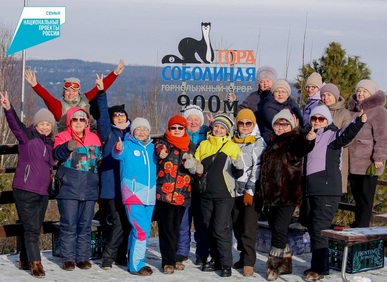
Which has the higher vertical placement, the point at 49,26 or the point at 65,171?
the point at 49,26

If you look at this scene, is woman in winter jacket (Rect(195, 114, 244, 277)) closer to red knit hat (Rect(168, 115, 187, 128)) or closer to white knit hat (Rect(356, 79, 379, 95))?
red knit hat (Rect(168, 115, 187, 128))

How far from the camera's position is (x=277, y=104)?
880 cm

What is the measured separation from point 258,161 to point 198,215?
0.76 meters

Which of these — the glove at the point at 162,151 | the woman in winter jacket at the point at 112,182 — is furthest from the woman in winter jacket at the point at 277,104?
the woman in winter jacket at the point at 112,182

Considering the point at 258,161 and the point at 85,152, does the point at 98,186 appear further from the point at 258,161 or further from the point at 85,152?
the point at 258,161

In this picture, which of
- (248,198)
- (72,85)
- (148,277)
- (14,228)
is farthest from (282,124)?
(14,228)

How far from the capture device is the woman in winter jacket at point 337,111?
28.6 ft

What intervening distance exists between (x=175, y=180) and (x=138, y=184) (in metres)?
0.33

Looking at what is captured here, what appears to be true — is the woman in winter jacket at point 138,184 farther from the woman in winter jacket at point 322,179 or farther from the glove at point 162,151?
the woman in winter jacket at point 322,179

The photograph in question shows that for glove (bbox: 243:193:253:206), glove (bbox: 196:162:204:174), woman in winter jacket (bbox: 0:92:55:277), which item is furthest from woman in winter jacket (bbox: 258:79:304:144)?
woman in winter jacket (bbox: 0:92:55:277)

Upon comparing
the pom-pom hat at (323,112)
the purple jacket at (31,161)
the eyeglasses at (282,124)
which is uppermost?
the pom-pom hat at (323,112)

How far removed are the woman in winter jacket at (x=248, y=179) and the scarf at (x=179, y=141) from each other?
448 millimetres

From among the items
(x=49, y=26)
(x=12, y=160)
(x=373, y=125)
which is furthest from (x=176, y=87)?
(x=12, y=160)

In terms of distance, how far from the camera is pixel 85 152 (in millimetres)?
8250
